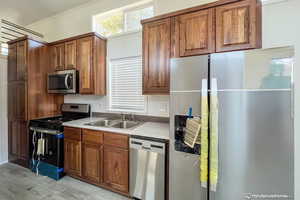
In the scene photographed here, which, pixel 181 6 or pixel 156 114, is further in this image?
pixel 156 114

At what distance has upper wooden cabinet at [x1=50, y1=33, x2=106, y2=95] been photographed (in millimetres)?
2889

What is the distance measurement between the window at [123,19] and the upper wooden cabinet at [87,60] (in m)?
0.35

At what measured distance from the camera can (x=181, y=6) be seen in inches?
98.0

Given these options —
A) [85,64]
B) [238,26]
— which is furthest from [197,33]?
[85,64]

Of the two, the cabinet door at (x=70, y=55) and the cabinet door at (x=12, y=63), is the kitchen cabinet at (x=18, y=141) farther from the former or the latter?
the cabinet door at (x=70, y=55)

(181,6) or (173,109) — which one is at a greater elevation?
(181,6)

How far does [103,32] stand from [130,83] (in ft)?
4.30

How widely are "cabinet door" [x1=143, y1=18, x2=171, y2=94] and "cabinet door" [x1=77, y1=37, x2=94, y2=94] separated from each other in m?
1.16

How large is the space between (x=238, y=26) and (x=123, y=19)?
6.97 ft

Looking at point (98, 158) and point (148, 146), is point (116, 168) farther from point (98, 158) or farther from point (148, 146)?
point (148, 146)

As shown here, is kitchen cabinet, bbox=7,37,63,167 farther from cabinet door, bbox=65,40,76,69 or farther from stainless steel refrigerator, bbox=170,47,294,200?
stainless steel refrigerator, bbox=170,47,294,200

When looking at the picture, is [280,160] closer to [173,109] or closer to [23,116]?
[173,109]

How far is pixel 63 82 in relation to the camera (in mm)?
3037

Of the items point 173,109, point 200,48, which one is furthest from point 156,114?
point 200,48
